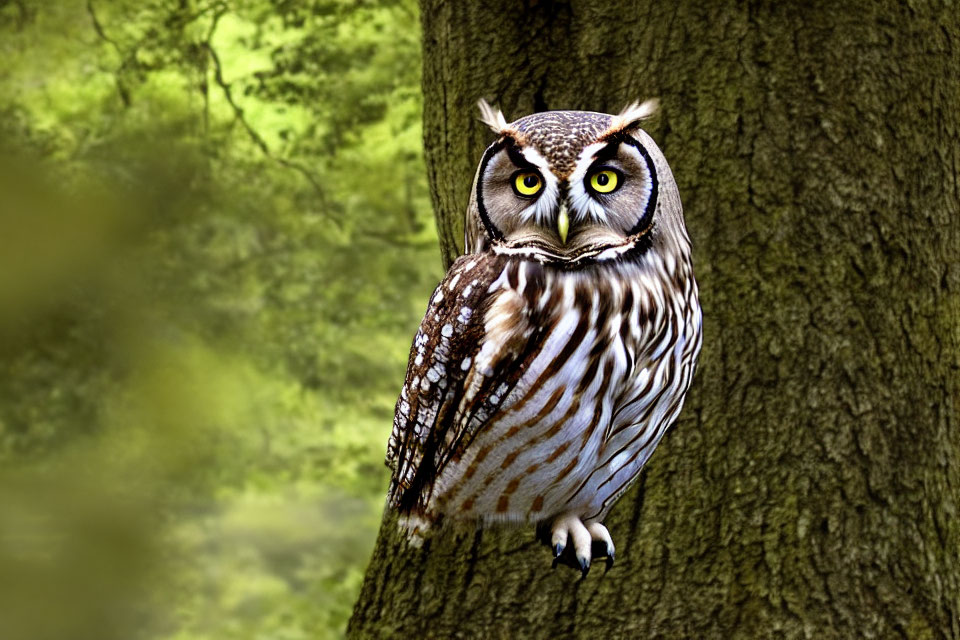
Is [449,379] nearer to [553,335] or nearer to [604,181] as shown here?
[553,335]

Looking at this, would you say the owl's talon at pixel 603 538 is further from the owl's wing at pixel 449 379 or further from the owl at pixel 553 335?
the owl's wing at pixel 449 379

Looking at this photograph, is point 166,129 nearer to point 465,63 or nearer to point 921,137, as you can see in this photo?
point 465,63

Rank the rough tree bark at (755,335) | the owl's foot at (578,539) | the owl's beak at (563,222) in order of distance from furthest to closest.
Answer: the rough tree bark at (755,335) → the owl's foot at (578,539) → the owl's beak at (563,222)

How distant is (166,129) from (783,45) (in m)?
4.24

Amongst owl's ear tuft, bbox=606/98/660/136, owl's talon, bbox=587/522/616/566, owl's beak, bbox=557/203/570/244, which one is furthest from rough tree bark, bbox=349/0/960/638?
owl's beak, bbox=557/203/570/244

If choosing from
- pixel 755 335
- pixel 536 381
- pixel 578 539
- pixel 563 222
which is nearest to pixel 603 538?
pixel 578 539

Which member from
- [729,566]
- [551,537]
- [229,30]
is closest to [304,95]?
[229,30]

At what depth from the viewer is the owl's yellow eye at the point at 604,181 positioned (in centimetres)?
109

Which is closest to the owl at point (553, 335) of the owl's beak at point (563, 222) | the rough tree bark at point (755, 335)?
the owl's beak at point (563, 222)

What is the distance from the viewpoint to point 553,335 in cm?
113

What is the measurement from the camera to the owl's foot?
1.24 meters

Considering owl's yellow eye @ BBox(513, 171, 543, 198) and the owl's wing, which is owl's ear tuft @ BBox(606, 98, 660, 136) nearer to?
owl's yellow eye @ BBox(513, 171, 543, 198)

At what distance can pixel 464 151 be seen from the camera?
1.86 metres

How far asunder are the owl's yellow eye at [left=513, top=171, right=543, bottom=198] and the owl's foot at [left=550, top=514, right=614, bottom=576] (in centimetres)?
44
